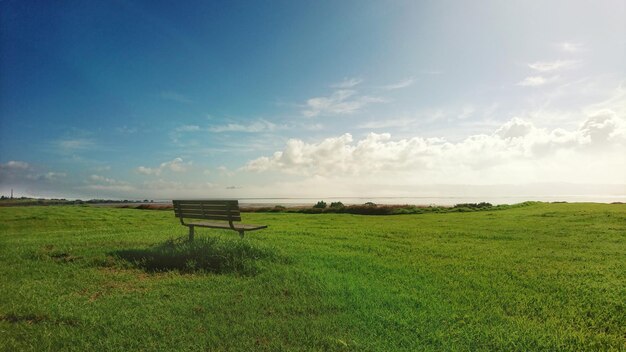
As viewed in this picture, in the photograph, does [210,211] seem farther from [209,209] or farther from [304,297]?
[304,297]

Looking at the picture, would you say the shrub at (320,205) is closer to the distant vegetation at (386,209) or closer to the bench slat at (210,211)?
the distant vegetation at (386,209)

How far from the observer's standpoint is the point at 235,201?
Answer: 10273 mm

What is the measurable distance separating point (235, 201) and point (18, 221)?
1887 centimetres

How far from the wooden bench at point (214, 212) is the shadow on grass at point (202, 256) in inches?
20.0

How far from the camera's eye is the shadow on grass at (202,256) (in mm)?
8422

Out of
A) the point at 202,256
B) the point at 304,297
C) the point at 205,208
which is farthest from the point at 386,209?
the point at 304,297

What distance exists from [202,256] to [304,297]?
3.87 metres

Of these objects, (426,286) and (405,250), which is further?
(405,250)

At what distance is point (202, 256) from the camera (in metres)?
9.15

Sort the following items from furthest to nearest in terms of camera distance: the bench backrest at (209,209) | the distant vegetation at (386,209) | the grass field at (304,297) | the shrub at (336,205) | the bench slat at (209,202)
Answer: the shrub at (336,205), the distant vegetation at (386,209), the bench backrest at (209,209), the bench slat at (209,202), the grass field at (304,297)

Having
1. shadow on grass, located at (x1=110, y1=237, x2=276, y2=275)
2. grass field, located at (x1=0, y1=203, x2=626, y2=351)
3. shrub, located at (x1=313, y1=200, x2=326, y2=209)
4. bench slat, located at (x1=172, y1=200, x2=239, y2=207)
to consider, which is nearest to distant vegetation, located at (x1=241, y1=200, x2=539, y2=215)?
shrub, located at (x1=313, y1=200, x2=326, y2=209)

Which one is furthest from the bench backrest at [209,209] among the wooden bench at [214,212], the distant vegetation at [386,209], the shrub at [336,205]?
the shrub at [336,205]

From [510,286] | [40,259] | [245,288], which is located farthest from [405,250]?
[40,259]

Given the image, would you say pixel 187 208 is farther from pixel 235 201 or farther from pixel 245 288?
pixel 245 288
